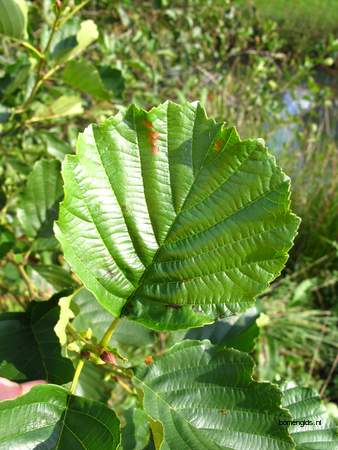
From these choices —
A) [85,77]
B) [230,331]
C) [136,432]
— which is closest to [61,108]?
[85,77]

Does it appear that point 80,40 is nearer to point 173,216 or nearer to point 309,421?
point 173,216

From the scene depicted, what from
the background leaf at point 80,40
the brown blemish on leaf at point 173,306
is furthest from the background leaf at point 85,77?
the brown blemish on leaf at point 173,306

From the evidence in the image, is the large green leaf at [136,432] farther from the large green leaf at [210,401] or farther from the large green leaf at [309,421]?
the large green leaf at [309,421]

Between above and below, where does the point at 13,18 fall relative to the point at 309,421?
above

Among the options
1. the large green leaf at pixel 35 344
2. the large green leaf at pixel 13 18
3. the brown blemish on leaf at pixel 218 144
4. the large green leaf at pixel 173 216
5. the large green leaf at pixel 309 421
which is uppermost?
the large green leaf at pixel 13 18

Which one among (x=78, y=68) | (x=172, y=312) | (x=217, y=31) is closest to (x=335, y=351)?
(x=217, y=31)

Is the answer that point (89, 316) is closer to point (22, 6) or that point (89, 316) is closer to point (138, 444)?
point (138, 444)

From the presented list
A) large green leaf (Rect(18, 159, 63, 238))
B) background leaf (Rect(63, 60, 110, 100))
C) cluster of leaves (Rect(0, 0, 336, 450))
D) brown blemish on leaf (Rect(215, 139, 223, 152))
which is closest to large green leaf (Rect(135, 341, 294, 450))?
cluster of leaves (Rect(0, 0, 336, 450))
